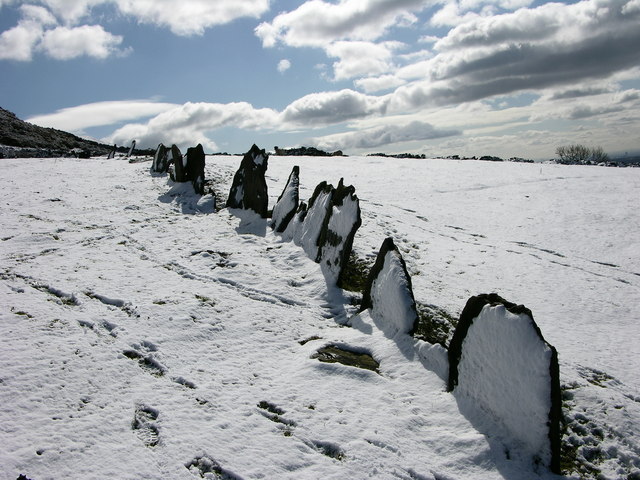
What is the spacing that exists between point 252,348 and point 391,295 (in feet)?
7.40

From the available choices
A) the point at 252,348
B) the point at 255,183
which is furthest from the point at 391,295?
the point at 255,183

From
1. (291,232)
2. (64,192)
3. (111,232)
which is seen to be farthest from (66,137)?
(291,232)

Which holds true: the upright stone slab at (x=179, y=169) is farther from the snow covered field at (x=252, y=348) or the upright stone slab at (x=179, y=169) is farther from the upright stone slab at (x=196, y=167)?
→ the snow covered field at (x=252, y=348)

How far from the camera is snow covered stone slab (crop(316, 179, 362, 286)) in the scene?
816cm

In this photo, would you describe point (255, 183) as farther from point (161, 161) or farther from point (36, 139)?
point (36, 139)

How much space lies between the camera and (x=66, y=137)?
4322 centimetres

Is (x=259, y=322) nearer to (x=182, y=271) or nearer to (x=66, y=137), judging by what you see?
(x=182, y=271)

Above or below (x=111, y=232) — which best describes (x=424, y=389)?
below

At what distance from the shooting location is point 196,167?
15141mm

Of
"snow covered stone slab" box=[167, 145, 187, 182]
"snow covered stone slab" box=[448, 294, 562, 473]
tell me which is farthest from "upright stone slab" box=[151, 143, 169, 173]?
"snow covered stone slab" box=[448, 294, 562, 473]

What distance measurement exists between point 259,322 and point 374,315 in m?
1.89

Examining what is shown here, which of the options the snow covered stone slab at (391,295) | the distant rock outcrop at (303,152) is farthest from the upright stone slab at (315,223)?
the distant rock outcrop at (303,152)

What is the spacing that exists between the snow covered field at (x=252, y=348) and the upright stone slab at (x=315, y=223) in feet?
1.07

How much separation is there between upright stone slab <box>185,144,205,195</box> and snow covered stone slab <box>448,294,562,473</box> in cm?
1148
